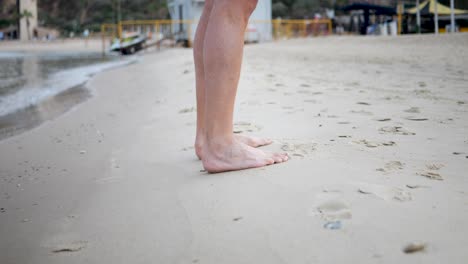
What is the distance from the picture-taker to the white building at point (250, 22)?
81.9 ft

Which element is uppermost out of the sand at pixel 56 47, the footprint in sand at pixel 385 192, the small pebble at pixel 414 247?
the sand at pixel 56 47

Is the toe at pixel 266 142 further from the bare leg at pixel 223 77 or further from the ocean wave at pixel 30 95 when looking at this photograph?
the ocean wave at pixel 30 95

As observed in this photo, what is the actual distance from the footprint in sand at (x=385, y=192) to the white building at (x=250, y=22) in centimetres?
2251

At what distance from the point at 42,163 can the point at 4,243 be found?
1.29 metres

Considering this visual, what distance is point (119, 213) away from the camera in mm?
1719

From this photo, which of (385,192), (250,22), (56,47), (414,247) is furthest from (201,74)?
(56,47)

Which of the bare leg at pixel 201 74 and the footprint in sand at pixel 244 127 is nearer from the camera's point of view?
the bare leg at pixel 201 74

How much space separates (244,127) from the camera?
116 inches

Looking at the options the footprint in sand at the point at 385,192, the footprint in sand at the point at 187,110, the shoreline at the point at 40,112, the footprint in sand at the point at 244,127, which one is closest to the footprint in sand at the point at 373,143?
the footprint in sand at the point at 385,192

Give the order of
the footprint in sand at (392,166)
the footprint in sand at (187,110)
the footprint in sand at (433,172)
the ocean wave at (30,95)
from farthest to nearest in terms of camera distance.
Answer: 1. the ocean wave at (30,95)
2. the footprint in sand at (187,110)
3. the footprint in sand at (392,166)
4. the footprint in sand at (433,172)

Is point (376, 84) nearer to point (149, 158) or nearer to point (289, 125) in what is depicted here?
point (289, 125)

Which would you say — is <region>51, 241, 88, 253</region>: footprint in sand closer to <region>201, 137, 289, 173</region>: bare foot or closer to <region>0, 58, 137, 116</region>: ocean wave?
<region>201, 137, 289, 173</region>: bare foot

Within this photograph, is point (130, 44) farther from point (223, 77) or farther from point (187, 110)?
point (223, 77)

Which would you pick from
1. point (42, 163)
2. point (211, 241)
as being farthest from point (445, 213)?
point (42, 163)
